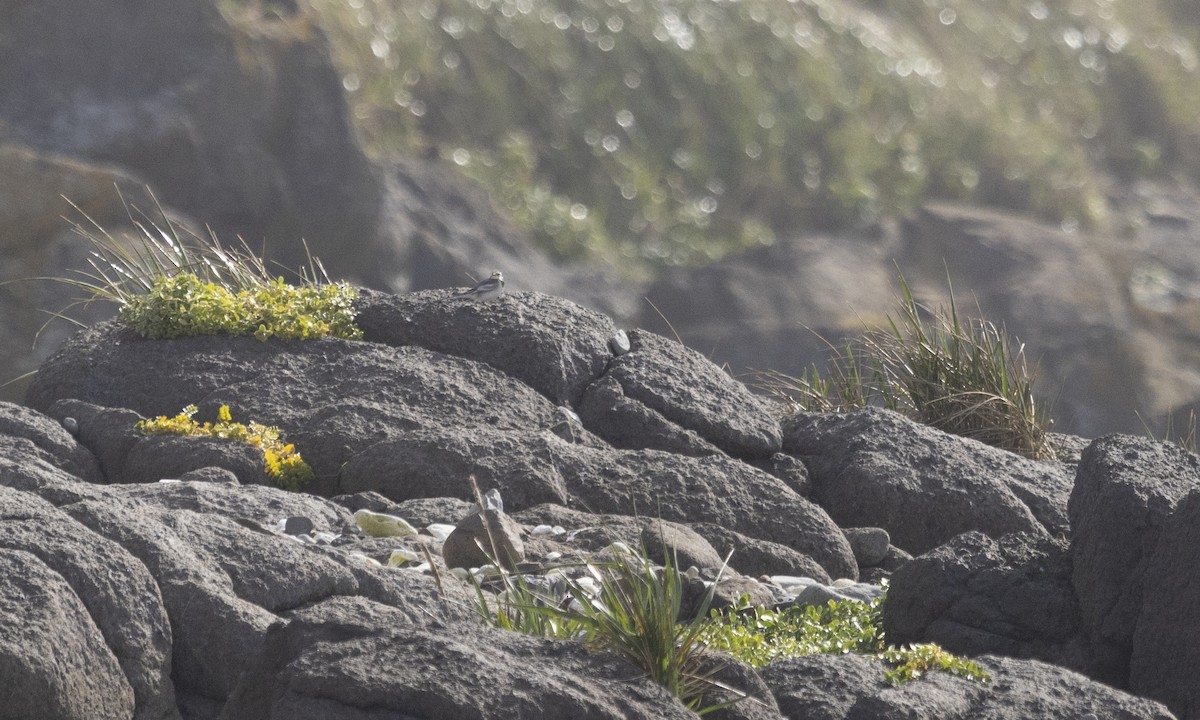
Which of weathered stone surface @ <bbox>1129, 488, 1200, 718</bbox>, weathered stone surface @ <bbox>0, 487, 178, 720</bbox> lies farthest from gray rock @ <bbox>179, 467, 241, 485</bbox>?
weathered stone surface @ <bbox>1129, 488, 1200, 718</bbox>

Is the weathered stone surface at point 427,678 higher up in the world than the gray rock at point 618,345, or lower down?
higher up

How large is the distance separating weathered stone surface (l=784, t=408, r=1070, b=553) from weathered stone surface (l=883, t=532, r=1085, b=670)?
2519mm

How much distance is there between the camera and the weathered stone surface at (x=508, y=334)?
9.85 metres

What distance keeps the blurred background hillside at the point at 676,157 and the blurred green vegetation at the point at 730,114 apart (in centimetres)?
6

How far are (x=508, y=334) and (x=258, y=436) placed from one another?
186 cm

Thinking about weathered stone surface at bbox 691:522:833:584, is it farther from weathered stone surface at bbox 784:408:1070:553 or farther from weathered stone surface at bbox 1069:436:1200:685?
weathered stone surface at bbox 1069:436:1200:685

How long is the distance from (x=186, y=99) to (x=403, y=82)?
16.8ft

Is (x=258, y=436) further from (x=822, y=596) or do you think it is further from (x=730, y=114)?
(x=730, y=114)

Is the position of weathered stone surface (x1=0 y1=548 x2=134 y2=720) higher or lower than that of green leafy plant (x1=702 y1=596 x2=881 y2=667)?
lower

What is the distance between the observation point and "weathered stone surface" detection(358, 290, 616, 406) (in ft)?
32.3

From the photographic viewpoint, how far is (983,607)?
631 cm

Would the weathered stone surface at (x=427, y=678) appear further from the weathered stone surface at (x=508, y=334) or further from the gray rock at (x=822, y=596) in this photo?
the weathered stone surface at (x=508, y=334)

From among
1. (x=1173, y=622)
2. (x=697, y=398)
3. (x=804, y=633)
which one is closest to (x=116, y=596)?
(x=804, y=633)

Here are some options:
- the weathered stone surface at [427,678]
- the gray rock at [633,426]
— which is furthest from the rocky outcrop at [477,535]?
the gray rock at [633,426]
